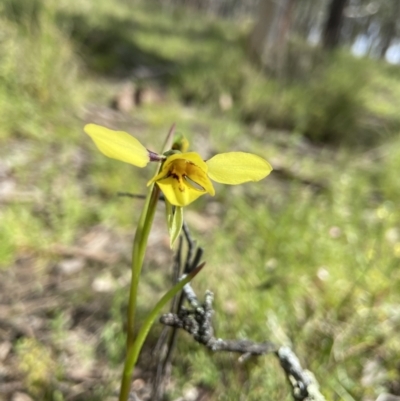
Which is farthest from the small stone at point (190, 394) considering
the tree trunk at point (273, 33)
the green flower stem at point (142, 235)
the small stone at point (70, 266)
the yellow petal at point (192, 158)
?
the tree trunk at point (273, 33)

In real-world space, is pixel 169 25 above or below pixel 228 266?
below

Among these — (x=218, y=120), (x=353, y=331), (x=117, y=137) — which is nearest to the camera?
(x=117, y=137)

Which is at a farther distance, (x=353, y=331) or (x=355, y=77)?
(x=355, y=77)

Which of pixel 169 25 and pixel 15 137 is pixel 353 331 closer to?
pixel 15 137

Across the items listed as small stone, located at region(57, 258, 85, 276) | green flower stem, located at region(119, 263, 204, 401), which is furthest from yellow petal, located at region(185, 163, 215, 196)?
small stone, located at region(57, 258, 85, 276)

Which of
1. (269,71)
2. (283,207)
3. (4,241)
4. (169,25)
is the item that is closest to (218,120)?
(283,207)

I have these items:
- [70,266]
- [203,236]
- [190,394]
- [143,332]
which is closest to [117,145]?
[143,332]

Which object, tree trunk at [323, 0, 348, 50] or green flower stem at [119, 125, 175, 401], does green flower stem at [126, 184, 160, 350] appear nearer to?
green flower stem at [119, 125, 175, 401]
